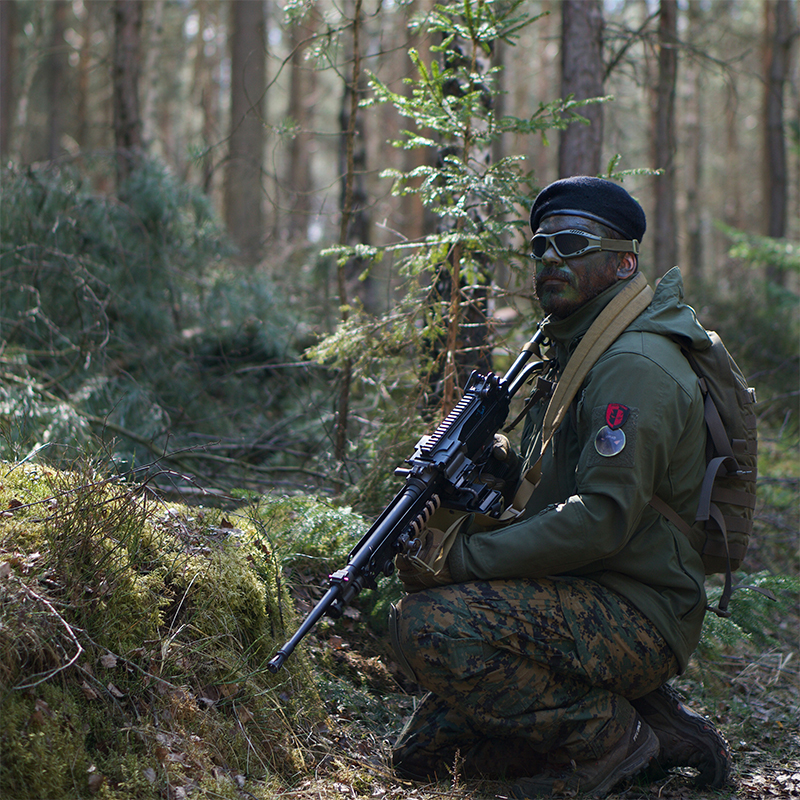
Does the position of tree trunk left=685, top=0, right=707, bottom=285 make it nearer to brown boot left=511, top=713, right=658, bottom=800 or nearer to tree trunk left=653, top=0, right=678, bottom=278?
tree trunk left=653, top=0, right=678, bottom=278

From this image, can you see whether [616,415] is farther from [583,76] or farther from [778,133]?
[778,133]

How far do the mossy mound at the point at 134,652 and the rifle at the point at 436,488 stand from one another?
33cm

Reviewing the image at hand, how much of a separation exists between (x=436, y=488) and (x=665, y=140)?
9.35 metres

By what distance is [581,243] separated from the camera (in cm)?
314

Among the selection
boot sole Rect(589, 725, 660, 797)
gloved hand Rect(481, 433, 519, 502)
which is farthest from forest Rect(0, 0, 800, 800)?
gloved hand Rect(481, 433, 519, 502)

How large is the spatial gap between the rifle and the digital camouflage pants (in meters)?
0.29

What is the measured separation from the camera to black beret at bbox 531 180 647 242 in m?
3.14

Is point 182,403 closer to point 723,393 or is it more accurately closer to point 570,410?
point 570,410

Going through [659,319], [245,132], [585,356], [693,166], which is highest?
[693,166]

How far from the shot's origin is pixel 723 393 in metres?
3.03

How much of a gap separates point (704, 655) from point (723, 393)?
157 centimetres

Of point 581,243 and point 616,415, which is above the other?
point 581,243

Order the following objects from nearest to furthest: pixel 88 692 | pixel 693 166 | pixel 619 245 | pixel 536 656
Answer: pixel 88 692 < pixel 536 656 < pixel 619 245 < pixel 693 166

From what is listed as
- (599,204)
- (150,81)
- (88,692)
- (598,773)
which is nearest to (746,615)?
(598,773)
